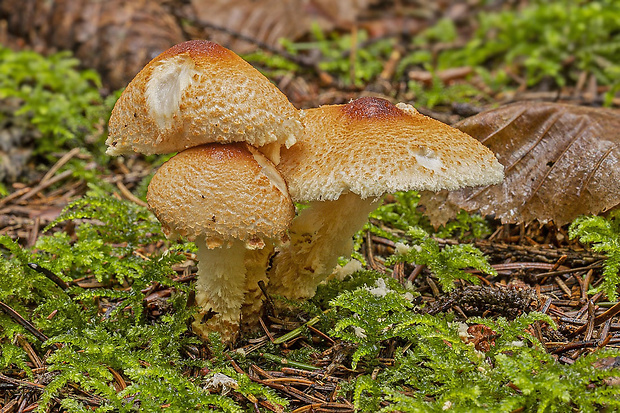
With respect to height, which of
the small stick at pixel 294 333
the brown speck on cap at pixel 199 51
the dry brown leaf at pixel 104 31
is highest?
the brown speck on cap at pixel 199 51

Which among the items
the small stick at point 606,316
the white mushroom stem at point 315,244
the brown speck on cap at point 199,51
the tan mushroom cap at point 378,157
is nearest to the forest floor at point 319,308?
the small stick at point 606,316

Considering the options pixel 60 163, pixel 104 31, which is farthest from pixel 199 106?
pixel 104 31

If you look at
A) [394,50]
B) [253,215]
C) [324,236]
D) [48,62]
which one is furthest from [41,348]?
[394,50]

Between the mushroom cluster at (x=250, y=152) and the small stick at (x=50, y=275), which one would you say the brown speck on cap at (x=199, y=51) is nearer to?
the mushroom cluster at (x=250, y=152)

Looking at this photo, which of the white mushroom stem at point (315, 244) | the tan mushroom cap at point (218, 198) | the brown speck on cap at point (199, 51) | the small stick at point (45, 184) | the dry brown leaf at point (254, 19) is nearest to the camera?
Answer: the tan mushroom cap at point (218, 198)

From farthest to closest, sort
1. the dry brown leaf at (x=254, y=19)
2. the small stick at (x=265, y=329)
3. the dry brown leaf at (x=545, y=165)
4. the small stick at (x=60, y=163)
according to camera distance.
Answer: the dry brown leaf at (x=254, y=19)
the small stick at (x=60, y=163)
the dry brown leaf at (x=545, y=165)
the small stick at (x=265, y=329)

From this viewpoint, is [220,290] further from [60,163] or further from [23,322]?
[60,163]

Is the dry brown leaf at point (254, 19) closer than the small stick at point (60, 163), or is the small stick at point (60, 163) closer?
the small stick at point (60, 163)

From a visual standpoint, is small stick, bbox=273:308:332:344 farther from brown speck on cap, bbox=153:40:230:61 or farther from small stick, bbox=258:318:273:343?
brown speck on cap, bbox=153:40:230:61

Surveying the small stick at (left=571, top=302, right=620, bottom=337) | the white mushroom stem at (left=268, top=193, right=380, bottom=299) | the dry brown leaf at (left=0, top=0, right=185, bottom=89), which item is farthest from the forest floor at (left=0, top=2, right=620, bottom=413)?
the dry brown leaf at (left=0, top=0, right=185, bottom=89)
